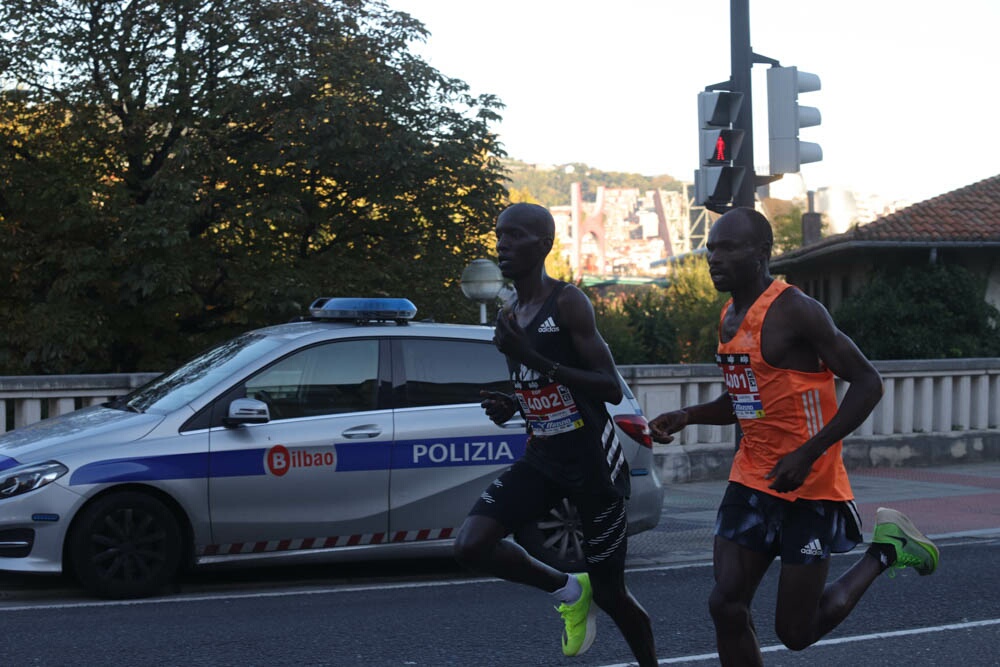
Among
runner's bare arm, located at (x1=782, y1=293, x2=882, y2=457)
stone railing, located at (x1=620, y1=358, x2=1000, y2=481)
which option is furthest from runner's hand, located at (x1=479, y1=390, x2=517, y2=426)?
stone railing, located at (x1=620, y1=358, x2=1000, y2=481)

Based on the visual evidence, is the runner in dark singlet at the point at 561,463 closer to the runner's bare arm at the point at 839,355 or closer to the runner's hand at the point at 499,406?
the runner's hand at the point at 499,406

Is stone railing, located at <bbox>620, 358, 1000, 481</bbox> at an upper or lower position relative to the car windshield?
lower

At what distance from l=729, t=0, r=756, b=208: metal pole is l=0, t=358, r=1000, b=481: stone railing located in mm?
2719

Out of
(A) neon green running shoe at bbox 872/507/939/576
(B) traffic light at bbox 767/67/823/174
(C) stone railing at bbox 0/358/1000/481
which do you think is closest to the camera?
(A) neon green running shoe at bbox 872/507/939/576

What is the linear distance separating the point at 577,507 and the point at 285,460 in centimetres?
339

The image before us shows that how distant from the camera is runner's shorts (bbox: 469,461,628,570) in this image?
487 cm

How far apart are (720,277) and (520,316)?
934 mm

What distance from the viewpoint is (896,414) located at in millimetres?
16562

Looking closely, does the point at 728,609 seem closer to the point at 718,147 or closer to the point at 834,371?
the point at 834,371

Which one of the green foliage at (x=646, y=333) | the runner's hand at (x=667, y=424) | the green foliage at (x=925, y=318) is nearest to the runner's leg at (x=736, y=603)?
the runner's hand at (x=667, y=424)

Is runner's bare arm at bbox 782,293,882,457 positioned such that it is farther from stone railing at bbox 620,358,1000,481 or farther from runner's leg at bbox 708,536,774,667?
stone railing at bbox 620,358,1000,481

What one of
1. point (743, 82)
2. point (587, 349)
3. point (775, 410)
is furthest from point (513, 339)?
point (743, 82)

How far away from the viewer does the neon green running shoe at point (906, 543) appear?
462cm

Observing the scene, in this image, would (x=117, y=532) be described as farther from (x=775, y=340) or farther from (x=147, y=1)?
(x=147, y=1)
